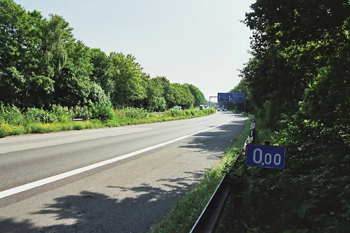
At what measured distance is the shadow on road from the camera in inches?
125

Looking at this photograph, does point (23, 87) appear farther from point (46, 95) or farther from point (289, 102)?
point (289, 102)

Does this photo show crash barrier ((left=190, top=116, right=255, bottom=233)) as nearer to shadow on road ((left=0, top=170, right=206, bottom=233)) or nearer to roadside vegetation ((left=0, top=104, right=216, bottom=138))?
shadow on road ((left=0, top=170, right=206, bottom=233))

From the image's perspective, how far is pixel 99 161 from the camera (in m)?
6.96

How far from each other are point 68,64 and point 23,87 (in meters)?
9.68

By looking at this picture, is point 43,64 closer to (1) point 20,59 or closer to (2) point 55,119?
(1) point 20,59

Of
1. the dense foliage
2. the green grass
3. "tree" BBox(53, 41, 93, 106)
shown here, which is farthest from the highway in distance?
"tree" BBox(53, 41, 93, 106)

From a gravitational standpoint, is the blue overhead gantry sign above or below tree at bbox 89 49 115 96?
below

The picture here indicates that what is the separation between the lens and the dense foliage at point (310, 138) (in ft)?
9.07

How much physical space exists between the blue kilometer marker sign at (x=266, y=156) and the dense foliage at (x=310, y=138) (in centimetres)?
26

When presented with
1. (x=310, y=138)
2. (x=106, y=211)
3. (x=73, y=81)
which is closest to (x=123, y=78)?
(x=73, y=81)

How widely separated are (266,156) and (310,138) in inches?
186

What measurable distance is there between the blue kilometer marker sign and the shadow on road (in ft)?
5.62

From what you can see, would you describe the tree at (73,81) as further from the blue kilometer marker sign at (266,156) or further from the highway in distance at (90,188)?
the blue kilometer marker sign at (266,156)

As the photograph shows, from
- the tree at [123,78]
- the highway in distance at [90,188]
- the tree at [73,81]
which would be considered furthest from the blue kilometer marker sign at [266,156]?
the tree at [123,78]
